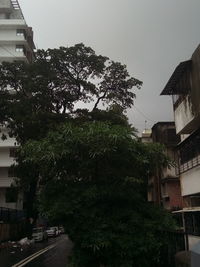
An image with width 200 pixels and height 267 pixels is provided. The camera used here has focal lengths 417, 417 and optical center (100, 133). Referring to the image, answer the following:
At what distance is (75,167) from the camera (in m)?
11.2

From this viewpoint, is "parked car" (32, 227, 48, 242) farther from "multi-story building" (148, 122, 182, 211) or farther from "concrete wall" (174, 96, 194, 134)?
"concrete wall" (174, 96, 194, 134)

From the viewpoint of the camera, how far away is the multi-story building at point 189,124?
1986 centimetres

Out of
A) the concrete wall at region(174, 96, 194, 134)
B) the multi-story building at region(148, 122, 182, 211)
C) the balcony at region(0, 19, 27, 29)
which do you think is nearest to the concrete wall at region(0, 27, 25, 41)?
the balcony at region(0, 19, 27, 29)

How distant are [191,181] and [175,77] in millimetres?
5632

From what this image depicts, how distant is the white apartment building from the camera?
54.4 metres

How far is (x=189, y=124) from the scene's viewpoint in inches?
850

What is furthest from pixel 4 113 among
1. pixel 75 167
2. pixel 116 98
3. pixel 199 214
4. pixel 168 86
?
pixel 75 167

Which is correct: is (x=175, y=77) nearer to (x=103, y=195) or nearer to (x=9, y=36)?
(x=103, y=195)

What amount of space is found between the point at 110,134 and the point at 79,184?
1870mm

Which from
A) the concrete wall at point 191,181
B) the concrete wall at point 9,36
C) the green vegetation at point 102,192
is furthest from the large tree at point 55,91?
the concrete wall at point 9,36

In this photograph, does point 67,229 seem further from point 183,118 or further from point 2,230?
point 2,230

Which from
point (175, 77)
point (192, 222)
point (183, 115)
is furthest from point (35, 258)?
point (175, 77)

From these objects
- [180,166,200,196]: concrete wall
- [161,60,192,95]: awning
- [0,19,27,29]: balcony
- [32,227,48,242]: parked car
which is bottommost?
[32,227,48,242]: parked car

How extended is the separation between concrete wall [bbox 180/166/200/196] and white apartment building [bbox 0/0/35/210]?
112ft
